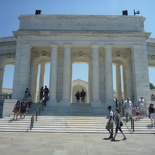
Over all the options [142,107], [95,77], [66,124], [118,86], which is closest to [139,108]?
[142,107]

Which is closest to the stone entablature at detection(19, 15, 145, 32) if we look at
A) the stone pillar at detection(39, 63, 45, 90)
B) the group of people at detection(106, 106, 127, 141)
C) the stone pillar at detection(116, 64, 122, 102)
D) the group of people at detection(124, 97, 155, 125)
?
the stone pillar at detection(39, 63, 45, 90)

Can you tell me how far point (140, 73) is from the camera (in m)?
23.9

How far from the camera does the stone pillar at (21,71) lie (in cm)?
2353

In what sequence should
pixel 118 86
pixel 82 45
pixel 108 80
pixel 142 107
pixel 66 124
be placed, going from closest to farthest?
1. pixel 66 124
2. pixel 142 107
3. pixel 108 80
4. pixel 82 45
5. pixel 118 86

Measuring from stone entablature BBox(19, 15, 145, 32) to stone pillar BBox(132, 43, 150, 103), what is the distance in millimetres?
3399

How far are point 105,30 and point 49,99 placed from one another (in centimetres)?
1161

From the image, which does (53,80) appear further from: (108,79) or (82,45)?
(108,79)

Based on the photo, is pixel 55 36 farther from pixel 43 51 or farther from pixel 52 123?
pixel 52 123

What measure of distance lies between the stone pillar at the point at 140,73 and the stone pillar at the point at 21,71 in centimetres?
1350

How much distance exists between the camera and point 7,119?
17703mm

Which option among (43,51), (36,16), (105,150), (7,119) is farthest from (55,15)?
(105,150)

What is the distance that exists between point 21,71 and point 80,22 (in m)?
10.2

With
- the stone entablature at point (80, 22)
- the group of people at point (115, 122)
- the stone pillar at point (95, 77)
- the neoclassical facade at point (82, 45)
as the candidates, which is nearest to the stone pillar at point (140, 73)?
the neoclassical facade at point (82, 45)

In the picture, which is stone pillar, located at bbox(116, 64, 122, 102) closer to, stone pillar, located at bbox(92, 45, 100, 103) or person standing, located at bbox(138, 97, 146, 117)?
stone pillar, located at bbox(92, 45, 100, 103)
